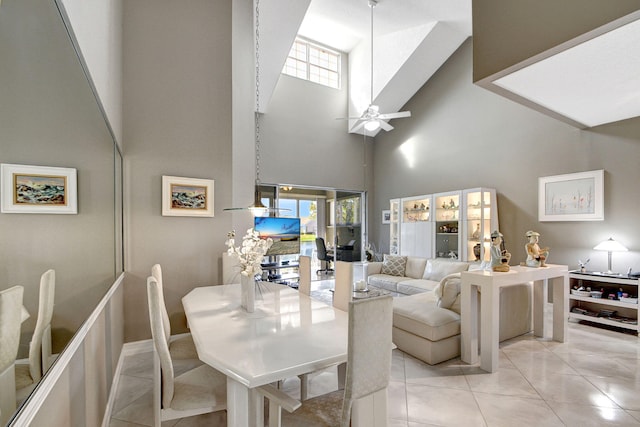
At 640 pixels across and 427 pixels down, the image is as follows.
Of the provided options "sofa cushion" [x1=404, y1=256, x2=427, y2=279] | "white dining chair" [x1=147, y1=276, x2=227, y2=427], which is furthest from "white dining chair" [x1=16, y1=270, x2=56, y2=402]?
"sofa cushion" [x1=404, y1=256, x2=427, y2=279]

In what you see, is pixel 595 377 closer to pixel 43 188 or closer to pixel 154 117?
pixel 43 188

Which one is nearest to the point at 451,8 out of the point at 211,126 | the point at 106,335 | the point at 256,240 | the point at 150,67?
the point at 211,126

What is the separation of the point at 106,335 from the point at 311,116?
6.19 metres

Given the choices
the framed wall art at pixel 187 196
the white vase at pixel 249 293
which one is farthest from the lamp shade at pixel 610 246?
the framed wall art at pixel 187 196

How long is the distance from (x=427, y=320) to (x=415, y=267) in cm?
306

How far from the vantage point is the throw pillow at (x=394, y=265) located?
604 cm

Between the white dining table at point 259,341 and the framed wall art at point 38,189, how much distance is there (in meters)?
0.91

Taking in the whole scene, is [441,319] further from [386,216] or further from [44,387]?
[386,216]

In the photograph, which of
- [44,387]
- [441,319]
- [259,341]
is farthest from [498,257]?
[44,387]

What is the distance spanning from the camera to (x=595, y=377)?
8.75 ft

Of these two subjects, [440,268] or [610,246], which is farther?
[440,268]

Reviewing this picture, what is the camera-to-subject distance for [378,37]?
6.46m

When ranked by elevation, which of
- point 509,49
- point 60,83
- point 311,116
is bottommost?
point 60,83

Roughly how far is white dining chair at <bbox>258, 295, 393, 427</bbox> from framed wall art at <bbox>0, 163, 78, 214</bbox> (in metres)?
1.15
